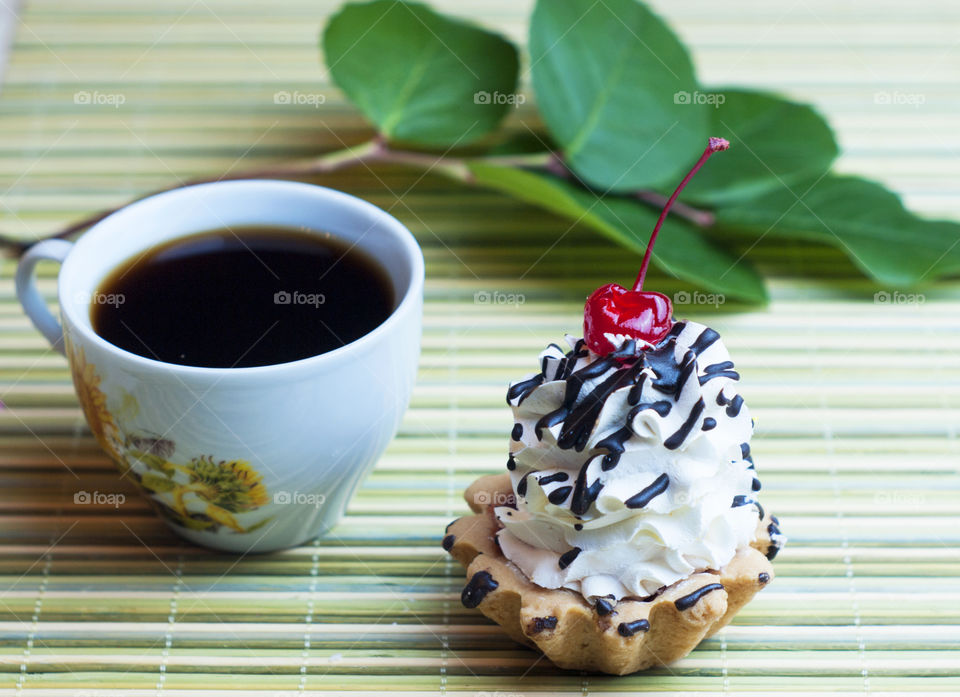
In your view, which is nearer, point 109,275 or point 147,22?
point 109,275

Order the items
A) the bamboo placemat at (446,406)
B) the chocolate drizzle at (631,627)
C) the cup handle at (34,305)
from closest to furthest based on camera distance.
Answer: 1. the chocolate drizzle at (631,627)
2. the bamboo placemat at (446,406)
3. the cup handle at (34,305)

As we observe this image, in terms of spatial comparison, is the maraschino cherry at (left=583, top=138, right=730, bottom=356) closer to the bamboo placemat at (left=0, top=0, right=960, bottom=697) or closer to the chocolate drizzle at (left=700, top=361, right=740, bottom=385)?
the chocolate drizzle at (left=700, top=361, right=740, bottom=385)

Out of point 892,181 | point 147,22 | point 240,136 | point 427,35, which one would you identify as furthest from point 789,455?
point 147,22

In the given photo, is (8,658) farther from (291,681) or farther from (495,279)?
(495,279)

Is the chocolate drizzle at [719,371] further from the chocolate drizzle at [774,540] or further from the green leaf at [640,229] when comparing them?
the green leaf at [640,229]

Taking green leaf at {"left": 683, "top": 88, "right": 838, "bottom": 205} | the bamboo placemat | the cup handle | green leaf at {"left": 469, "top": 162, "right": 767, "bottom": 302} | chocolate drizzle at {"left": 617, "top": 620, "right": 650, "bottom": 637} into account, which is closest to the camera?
chocolate drizzle at {"left": 617, "top": 620, "right": 650, "bottom": 637}

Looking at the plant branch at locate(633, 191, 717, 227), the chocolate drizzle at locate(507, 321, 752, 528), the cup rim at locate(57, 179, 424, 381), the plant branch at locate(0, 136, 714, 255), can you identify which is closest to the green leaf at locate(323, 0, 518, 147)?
the plant branch at locate(0, 136, 714, 255)

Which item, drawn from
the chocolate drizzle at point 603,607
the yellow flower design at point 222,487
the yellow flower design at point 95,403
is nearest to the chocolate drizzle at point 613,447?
the chocolate drizzle at point 603,607
